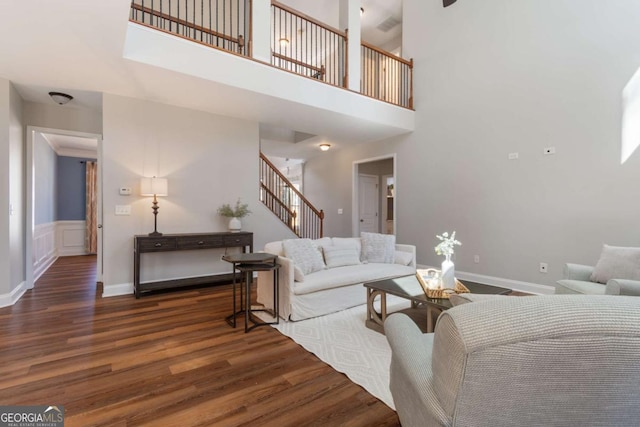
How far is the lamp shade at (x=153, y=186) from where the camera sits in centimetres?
409

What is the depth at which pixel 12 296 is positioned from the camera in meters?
3.70

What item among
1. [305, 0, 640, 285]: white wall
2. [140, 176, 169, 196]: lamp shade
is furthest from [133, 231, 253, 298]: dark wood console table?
[305, 0, 640, 285]: white wall

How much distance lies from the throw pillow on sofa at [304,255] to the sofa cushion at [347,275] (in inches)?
3.4

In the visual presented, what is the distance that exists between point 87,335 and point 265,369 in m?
1.83

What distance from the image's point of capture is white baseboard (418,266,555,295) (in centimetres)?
411

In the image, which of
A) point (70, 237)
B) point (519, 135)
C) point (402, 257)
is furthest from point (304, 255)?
point (70, 237)

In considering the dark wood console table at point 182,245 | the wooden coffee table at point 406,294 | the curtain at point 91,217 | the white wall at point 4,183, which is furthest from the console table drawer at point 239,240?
the curtain at point 91,217

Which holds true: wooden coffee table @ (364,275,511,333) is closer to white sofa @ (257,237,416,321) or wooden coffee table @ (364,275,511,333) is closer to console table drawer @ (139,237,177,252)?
white sofa @ (257,237,416,321)

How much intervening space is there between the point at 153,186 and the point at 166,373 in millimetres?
2711

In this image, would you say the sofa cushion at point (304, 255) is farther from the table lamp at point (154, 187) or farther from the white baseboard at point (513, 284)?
the white baseboard at point (513, 284)

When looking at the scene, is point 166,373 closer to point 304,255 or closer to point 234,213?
point 304,255

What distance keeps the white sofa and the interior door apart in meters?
3.19

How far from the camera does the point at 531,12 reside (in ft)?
13.9

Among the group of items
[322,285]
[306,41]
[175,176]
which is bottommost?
[322,285]
